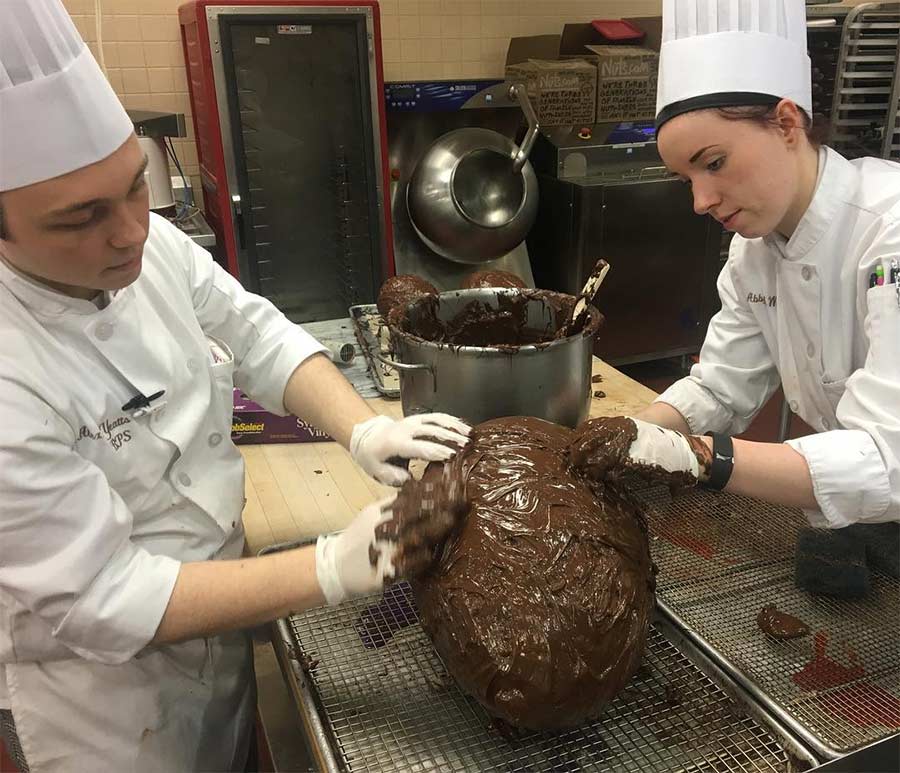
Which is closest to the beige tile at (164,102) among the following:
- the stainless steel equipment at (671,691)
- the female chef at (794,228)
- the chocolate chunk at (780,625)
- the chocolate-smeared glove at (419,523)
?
the female chef at (794,228)

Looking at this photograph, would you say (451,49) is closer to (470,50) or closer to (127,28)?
(470,50)

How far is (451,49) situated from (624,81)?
891 millimetres

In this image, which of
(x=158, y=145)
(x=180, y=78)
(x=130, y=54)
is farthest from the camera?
(x=180, y=78)

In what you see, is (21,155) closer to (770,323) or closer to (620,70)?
(770,323)

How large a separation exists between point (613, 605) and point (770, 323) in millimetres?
853

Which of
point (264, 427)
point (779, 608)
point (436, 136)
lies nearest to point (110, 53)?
point (436, 136)

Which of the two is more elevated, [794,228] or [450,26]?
[450,26]

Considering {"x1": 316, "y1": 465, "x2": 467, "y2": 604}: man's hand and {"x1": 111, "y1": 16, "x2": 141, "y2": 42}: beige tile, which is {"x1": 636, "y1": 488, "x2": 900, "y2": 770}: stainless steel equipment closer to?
{"x1": 316, "y1": 465, "x2": 467, "y2": 604}: man's hand

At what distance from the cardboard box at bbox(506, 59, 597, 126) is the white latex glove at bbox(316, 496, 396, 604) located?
9.52ft

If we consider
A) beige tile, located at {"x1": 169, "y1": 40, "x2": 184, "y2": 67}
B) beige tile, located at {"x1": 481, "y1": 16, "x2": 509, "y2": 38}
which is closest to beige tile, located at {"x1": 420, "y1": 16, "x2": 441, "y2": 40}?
beige tile, located at {"x1": 481, "y1": 16, "x2": 509, "y2": 38}

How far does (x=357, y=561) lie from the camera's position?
1.15 meters

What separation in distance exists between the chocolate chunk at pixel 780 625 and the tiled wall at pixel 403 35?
312 centimetres

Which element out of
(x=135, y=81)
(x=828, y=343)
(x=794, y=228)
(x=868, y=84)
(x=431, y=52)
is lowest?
(x=828, y=343)

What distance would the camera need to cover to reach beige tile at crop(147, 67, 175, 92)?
3.32 metres
